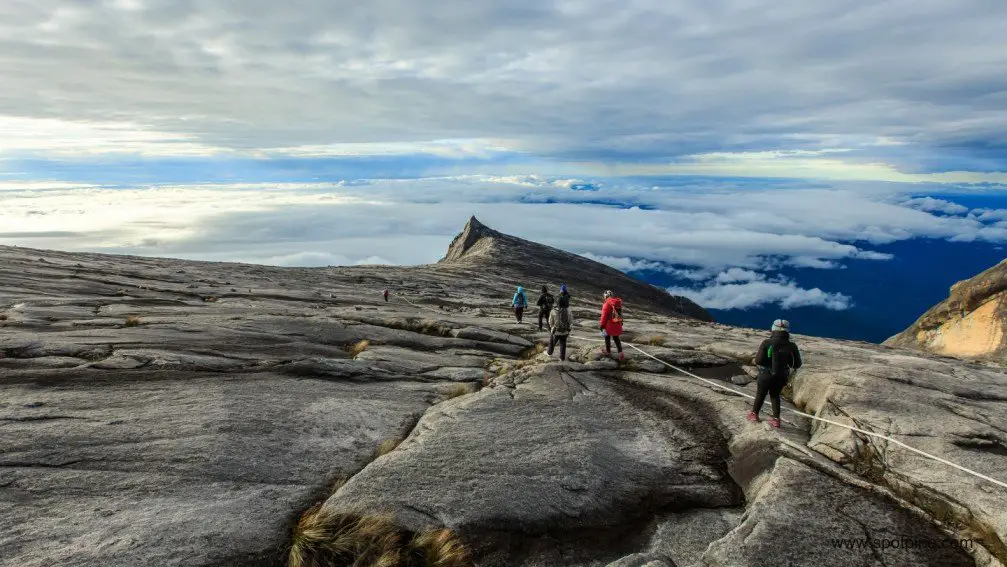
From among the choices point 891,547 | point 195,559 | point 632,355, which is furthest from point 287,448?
point 632,355

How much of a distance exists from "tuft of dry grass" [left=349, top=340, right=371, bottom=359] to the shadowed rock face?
Result: 52564mm

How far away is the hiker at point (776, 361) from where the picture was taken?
1642 centimetres

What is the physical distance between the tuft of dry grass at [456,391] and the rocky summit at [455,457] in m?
0.11

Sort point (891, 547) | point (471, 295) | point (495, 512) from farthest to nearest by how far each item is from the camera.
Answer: point (471, 295)
point (495, 512)
point (891, 547)

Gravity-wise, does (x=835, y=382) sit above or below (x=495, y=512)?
above

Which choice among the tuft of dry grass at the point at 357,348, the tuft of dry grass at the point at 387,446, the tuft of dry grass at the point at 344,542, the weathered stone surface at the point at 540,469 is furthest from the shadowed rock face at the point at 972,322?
the tuft of dry grass at the point at 344,542

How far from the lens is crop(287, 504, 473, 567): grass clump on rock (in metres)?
9.52

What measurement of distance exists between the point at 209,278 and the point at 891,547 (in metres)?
54.1

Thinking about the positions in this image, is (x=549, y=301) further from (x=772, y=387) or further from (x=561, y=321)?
(x=772, y=387)

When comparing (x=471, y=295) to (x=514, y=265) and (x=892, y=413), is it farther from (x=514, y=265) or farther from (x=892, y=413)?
(x=892, y=413)

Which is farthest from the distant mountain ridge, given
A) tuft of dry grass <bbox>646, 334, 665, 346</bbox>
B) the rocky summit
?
the rocky summit

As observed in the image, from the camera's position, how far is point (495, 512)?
11312 mm

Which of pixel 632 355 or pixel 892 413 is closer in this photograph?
Answer: pixel 892 413

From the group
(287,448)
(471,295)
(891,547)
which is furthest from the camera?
(471,295)
